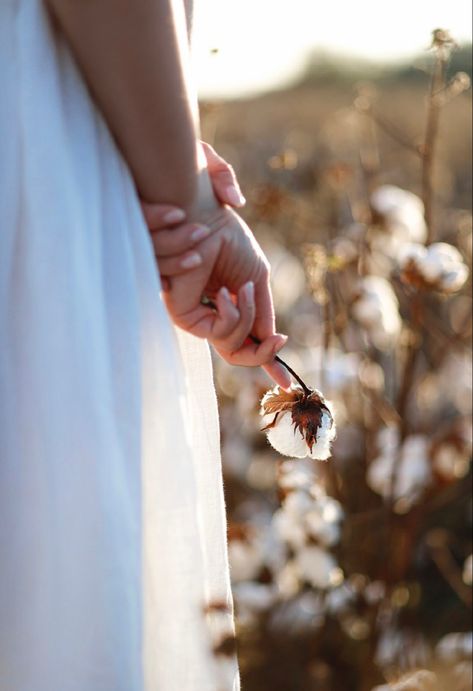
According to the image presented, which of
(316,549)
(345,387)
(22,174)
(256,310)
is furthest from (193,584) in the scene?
(345,387)

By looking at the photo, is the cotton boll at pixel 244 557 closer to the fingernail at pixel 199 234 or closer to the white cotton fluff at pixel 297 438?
the white cotton fluff at pixel 297 438

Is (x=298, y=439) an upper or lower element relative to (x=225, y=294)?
lower

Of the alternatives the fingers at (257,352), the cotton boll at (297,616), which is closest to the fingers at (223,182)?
the fingers at (257,352)

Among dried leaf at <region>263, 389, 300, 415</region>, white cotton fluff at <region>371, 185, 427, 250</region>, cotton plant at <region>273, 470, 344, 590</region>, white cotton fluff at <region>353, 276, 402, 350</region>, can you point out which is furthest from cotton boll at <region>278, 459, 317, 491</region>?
dried leaf at <region>263, 389, 300, 415</region>

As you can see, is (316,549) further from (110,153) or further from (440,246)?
(110,153)

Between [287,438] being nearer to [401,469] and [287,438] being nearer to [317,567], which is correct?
[317,567]

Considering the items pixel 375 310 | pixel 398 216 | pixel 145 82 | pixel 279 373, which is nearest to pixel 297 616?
pixel 375 310
